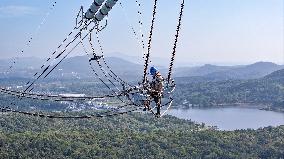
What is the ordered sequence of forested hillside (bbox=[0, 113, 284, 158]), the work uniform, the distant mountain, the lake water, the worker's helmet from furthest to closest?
the distant mountain, the lake water, forested hillside (bbox=[0, 113, 284, 158]), the worker's helmet, the work uniform

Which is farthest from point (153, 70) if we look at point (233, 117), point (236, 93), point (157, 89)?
point (236, 93)

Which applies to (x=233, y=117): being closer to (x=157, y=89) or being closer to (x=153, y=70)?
(x=153, y=70)

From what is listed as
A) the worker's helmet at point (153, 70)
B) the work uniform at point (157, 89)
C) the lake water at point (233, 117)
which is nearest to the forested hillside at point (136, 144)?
the worker's helmet at point (153, 70)

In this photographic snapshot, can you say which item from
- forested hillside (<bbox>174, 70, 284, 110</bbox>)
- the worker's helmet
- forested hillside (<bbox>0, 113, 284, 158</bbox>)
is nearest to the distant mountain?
forested hillside (<bbox>174, 70, 284, 110</bbox>)

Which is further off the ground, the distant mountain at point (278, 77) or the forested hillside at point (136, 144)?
the distant mountain at point (278, 77)

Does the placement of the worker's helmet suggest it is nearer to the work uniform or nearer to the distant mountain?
the work uniform

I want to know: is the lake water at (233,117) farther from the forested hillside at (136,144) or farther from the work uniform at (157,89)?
the work uniform at (157,89)

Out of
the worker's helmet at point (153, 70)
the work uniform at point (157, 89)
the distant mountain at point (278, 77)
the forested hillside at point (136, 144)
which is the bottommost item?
the forested hillside at point (136, 144)

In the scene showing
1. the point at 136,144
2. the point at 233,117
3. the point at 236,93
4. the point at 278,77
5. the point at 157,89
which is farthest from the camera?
the point at 278,77

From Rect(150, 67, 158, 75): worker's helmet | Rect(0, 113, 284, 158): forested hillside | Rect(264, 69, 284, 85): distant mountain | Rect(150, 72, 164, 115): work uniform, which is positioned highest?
Rect(264, 69, 284, 85): distant mountain

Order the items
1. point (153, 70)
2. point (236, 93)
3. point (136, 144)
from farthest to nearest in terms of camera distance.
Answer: point (236, 93)
point (136, 144)
point (153, 70)
